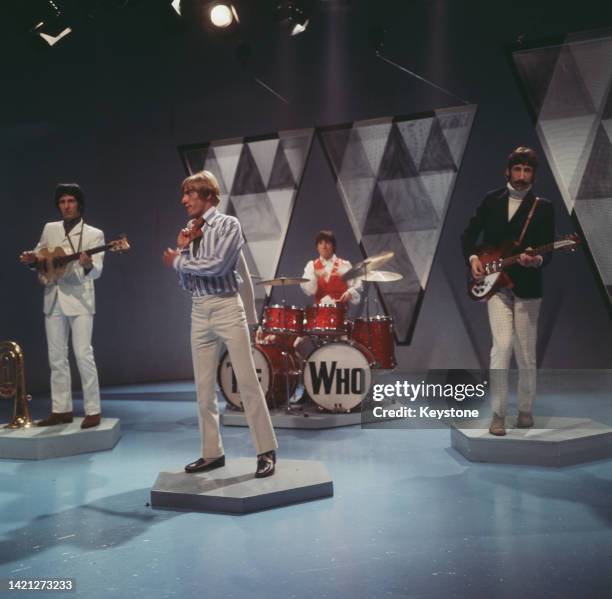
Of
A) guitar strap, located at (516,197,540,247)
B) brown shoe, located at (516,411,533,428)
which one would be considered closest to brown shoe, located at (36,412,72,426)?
brown shoe, located at (516,411,533,428)

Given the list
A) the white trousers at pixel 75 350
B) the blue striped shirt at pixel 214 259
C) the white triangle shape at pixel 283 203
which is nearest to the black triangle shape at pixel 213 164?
the white triangle shape at pixel 283 203

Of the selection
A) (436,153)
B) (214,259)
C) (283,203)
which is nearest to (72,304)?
(214,259)

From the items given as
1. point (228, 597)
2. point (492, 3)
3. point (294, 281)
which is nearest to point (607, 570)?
point (228, 597)

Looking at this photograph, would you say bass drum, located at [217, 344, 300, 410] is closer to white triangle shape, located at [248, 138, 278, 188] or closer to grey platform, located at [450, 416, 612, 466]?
grey platform, located at [450, 416, 612, 466]

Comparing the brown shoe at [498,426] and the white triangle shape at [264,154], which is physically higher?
the white triangle shape at [264,154]

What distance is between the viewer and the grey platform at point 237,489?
3.67 m

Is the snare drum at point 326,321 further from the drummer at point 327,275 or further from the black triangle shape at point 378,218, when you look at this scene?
the black triangle shape at point 378,218

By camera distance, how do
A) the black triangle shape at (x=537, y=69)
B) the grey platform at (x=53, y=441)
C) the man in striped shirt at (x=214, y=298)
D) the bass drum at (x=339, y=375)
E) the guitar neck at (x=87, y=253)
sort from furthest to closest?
the black triangle shape at (x=537, y=69), the bass drum at (x=339, y=375), the guitar neck at (x=87, y=253), the grey platform at (x=53, y=441), the man in striped shirt at (x=214, y=298)

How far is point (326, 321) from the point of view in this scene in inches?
257

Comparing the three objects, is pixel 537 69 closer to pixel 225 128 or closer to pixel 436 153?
pixel 436 153

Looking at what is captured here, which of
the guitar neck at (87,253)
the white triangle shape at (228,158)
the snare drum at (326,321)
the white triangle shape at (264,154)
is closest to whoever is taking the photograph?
the guitar neck at (87,253)

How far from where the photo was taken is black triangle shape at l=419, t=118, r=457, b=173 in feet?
29.8

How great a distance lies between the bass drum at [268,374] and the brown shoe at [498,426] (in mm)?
2442

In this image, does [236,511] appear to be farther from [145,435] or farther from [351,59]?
[351,59]
